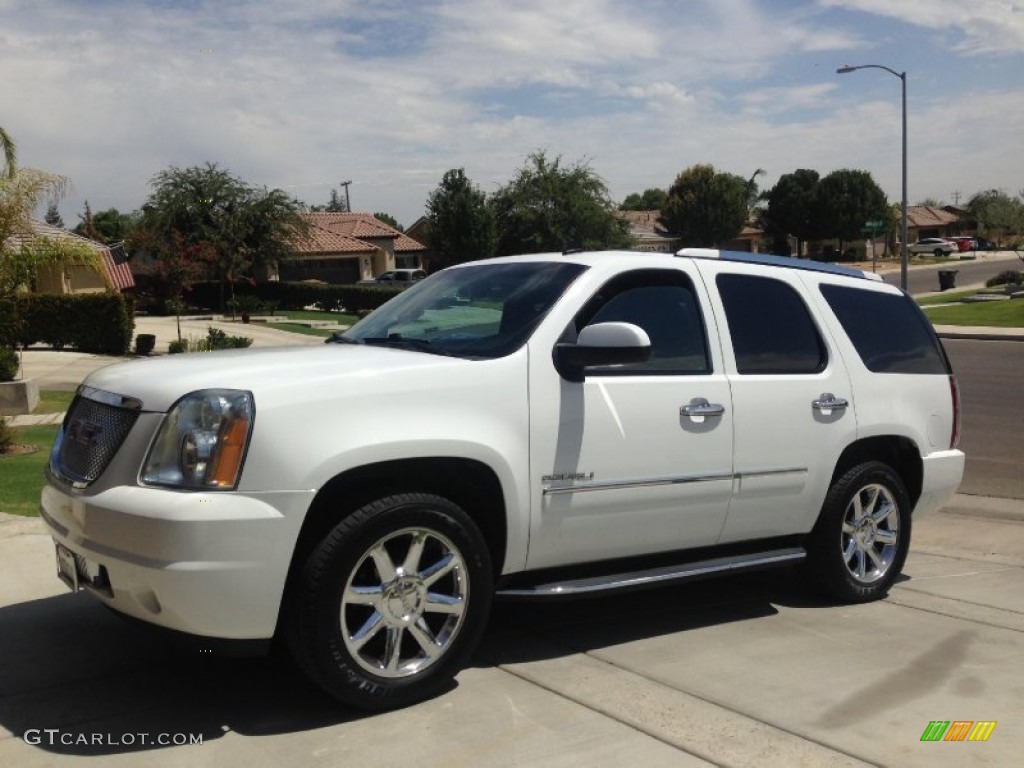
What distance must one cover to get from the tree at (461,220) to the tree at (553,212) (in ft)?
10.1

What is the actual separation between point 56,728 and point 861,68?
35651mm

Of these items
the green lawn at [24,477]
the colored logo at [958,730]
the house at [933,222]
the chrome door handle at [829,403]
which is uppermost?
the house at [933,222]

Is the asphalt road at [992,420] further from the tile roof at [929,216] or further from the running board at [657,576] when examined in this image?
the tile roof at [929,216]

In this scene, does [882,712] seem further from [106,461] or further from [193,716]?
[106,461]

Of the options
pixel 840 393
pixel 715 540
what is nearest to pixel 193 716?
pixel 715 540

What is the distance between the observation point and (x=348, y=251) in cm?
6612

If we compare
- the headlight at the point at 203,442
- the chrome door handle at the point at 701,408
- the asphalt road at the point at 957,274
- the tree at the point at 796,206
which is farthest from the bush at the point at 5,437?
the tree at the point at 796,206

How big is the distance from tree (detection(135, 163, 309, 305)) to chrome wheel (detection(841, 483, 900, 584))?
4520cm

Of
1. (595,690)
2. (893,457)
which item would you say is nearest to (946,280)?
(893,457)

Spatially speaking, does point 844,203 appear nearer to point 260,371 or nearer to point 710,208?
point 710,208

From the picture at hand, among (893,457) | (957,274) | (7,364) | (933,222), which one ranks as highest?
(933,222)

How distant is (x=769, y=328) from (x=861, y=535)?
1.28 m

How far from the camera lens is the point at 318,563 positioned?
390 cm

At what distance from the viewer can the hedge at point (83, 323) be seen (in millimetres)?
29109
